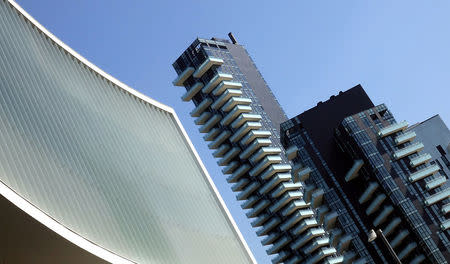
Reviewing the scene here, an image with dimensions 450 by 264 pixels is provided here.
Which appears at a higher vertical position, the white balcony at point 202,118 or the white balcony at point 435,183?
the white balcony at point 202,118

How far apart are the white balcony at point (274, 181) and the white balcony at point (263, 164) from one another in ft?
7.64

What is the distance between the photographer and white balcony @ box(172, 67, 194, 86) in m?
118

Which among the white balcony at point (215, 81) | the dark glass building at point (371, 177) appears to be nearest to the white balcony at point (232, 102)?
the white balcony at point (215, 81)

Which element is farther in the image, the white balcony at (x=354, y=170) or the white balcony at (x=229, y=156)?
the white balcony at (x=229, y=156)

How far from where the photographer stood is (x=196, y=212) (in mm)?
53094

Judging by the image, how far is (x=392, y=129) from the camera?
297ft

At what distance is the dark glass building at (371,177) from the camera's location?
3378 inches

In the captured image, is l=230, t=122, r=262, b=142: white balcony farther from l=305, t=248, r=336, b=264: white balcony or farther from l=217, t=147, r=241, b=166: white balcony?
l=305, t=248, r=336, b=264: white balcony

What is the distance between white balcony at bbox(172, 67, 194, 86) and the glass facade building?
5737cm

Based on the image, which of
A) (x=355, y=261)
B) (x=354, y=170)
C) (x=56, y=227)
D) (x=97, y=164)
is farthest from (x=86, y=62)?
(x=355, y=261)

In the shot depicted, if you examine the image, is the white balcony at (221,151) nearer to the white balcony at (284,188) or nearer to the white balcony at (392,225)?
the white balcony at (284,188)

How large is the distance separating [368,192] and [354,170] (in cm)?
349

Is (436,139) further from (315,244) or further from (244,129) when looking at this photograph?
(244,129)

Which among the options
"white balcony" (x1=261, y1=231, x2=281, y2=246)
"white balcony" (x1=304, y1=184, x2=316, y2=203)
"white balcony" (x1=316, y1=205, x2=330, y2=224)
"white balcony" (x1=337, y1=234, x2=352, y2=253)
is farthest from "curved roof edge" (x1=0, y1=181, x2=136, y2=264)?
"white balcony" (x1=261, y1=231, x2=281, y2=246)
